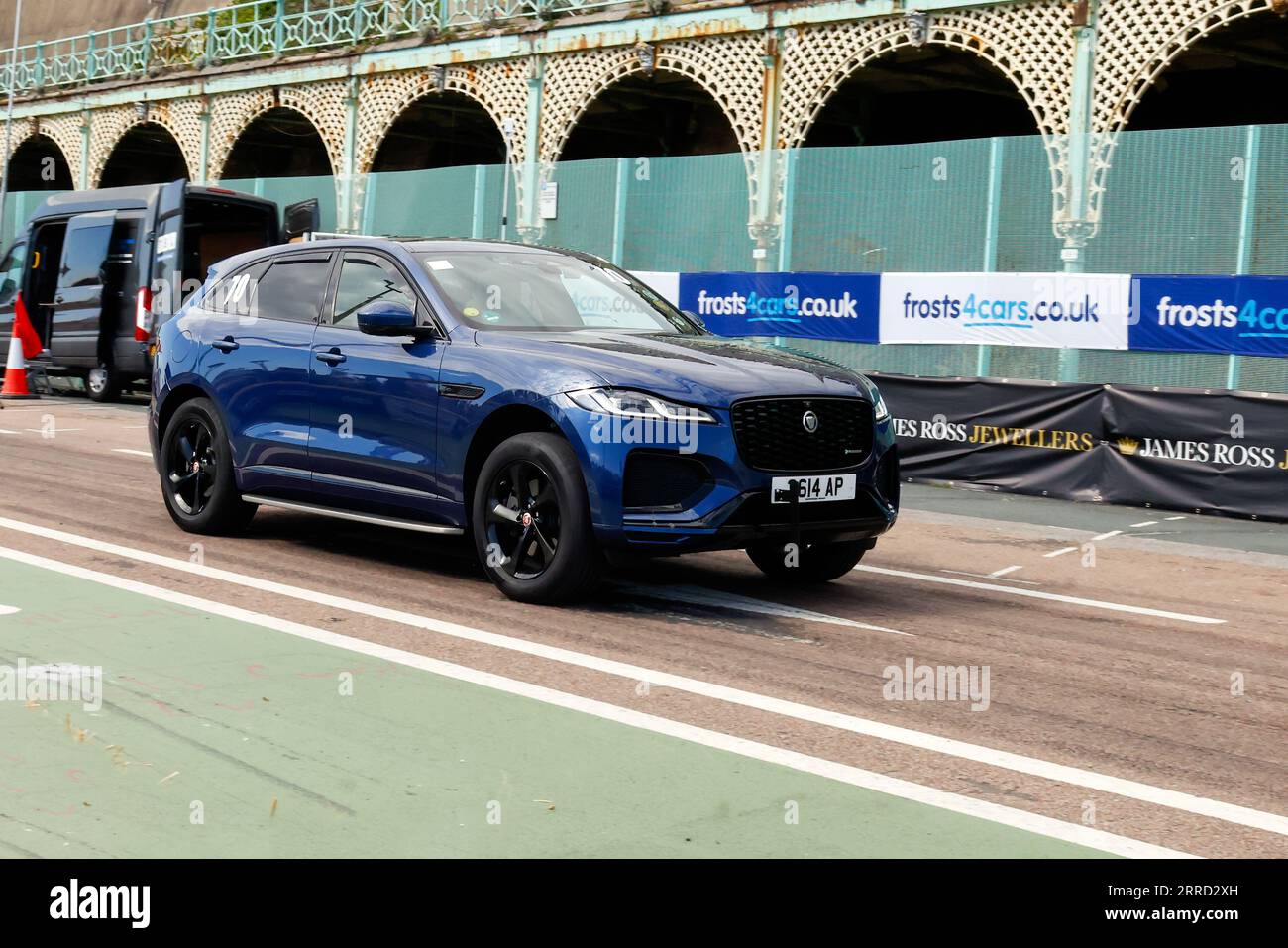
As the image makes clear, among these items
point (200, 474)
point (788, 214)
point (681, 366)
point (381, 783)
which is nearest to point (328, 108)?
point (788, 214)

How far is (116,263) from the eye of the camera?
21469 mm

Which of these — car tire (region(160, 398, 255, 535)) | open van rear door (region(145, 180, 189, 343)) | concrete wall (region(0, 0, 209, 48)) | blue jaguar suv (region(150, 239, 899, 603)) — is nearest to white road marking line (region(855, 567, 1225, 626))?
blue jaguar suv (region(150, 239, 899, 603))

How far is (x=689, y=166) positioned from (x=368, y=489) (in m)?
14.0

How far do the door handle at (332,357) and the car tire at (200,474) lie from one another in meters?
1.06

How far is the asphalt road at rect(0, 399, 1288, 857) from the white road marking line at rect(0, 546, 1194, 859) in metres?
0.02

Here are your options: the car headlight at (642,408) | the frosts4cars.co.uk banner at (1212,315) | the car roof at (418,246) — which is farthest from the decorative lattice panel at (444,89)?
the car headlight at (642,408)

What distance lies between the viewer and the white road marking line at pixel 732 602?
25.6 ft

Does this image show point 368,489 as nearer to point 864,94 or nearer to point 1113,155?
point 1113,155

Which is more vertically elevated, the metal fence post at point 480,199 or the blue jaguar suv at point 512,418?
the metal fence post at point 480,199

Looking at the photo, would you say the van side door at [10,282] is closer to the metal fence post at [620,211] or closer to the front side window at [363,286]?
the metal fence post at [620,211]

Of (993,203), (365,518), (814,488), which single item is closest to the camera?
(814,488)

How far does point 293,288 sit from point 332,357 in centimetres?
82

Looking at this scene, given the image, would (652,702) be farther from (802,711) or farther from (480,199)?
(480,199)
